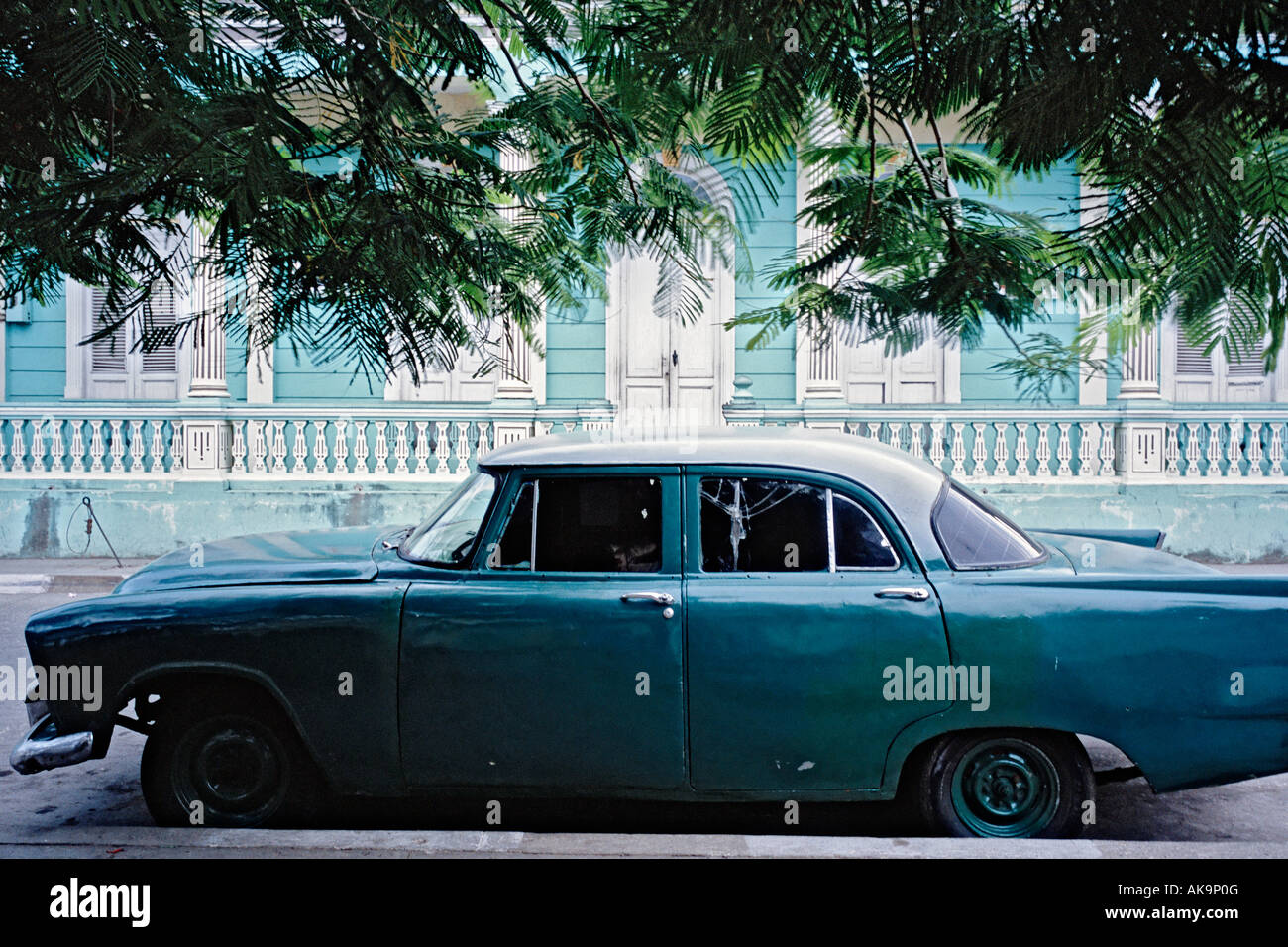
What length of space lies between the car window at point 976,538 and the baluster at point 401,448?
28.2ft

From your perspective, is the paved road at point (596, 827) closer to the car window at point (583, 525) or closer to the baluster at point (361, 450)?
the car window at point (583, 525)

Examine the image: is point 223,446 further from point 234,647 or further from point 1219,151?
point 1219,151

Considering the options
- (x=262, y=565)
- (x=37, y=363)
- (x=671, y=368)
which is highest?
(x=37, y=363)

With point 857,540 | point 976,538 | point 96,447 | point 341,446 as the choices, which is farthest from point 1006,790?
point 96,447

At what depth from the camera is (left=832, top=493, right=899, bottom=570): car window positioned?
11.8 ft

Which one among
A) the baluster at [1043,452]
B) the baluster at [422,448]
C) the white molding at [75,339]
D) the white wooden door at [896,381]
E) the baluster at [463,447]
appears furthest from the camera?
the white wooden door at [896,381]

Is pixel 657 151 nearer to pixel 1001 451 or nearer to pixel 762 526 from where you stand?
pixel 762 526

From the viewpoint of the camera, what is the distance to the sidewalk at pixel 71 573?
9695mm

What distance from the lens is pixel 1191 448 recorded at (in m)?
11.3

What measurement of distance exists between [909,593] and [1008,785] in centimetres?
79

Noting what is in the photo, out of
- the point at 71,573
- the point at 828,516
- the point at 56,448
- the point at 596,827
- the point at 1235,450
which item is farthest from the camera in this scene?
the point at 56,448

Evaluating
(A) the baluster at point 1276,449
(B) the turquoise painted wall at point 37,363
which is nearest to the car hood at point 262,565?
(B) the turquoise painted wall at point 37,363

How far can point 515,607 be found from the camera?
352 cm

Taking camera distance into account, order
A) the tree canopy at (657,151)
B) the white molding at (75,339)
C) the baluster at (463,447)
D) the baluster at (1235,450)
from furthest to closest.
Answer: the white molding at (75,339) → the baluster at (463,447) → the baluster at (1235,450) → the tree canopy at (657,151)
